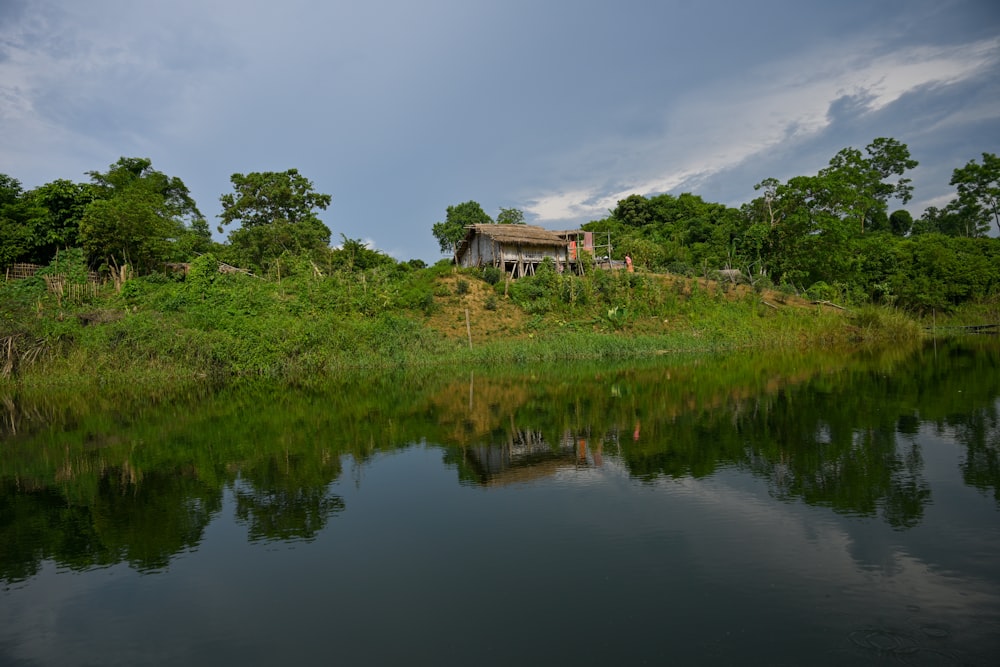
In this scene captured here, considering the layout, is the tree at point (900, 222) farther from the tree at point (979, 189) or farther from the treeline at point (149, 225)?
the treeline at point (149, 225)

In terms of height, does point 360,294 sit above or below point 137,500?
above

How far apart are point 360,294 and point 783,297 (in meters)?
24.1

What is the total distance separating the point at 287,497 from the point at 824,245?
3935 cm

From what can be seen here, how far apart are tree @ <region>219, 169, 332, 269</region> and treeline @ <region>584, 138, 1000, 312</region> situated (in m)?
20.2

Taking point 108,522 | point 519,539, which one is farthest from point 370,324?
point 519,539

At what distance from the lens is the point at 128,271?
2977 centimetres

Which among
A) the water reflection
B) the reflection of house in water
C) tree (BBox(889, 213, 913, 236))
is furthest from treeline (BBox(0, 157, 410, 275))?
tree (BBox(889, 213, 913, 236))

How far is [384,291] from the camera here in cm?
3028

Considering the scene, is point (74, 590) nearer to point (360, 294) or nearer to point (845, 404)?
point (845, 404)

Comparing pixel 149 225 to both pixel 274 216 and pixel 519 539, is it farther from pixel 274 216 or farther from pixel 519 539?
pixel 519 539

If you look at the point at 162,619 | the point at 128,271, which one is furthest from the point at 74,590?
the point at 128,271

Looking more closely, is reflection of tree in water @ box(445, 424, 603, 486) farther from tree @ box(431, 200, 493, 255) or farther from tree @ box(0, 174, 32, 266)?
tree @ box(431, 200, 493, 255)

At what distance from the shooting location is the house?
35594 millimetres

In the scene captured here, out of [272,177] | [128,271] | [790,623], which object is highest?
[272,177]
